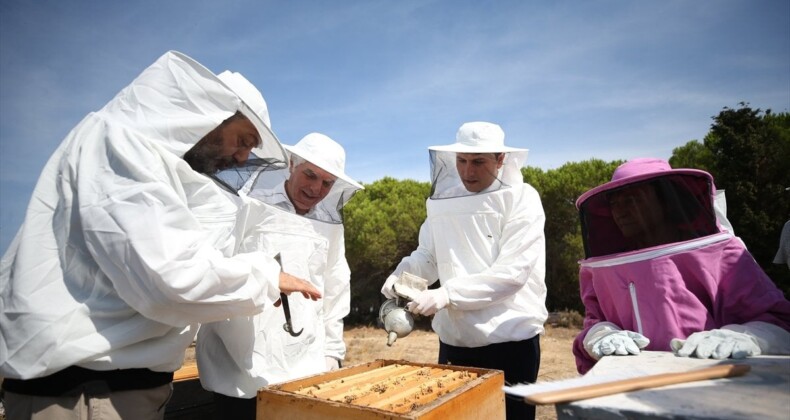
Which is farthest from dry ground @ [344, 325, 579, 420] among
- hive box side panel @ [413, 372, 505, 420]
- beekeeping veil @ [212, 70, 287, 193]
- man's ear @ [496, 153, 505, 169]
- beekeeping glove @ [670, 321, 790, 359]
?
beekeeping glove @ [670, 321, 790, 359]

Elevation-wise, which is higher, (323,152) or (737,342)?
(323,152)

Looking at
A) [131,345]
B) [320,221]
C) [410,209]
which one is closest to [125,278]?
[131,345]

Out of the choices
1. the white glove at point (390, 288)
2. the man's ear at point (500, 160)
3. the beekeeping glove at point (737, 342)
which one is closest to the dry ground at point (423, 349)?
the white glove at point (390, 288)

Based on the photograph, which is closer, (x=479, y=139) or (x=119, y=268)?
(x=119, y=268)

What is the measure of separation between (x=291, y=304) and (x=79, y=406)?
1.13 meters

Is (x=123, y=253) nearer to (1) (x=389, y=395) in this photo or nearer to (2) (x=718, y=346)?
(1) (x=389, y=395)

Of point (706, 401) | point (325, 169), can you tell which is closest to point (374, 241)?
point (325, 169)

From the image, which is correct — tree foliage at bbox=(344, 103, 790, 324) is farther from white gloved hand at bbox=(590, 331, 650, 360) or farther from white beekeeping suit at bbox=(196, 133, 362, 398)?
white gloved hand at bbox=(590, 331, 650, 360)

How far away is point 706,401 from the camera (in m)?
1.07

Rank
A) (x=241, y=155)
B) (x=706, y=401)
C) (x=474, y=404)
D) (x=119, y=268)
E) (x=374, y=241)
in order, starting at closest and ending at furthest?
(x=706, y=401), (x=119, y=268), (x=474, y=404), (x=241, y=155), (x=374, y=241)

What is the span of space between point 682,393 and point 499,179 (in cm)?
221

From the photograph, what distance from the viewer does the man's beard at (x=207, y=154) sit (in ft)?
7.32

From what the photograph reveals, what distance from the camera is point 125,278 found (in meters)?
1.74

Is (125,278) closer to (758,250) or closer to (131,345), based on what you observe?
(131,345)
